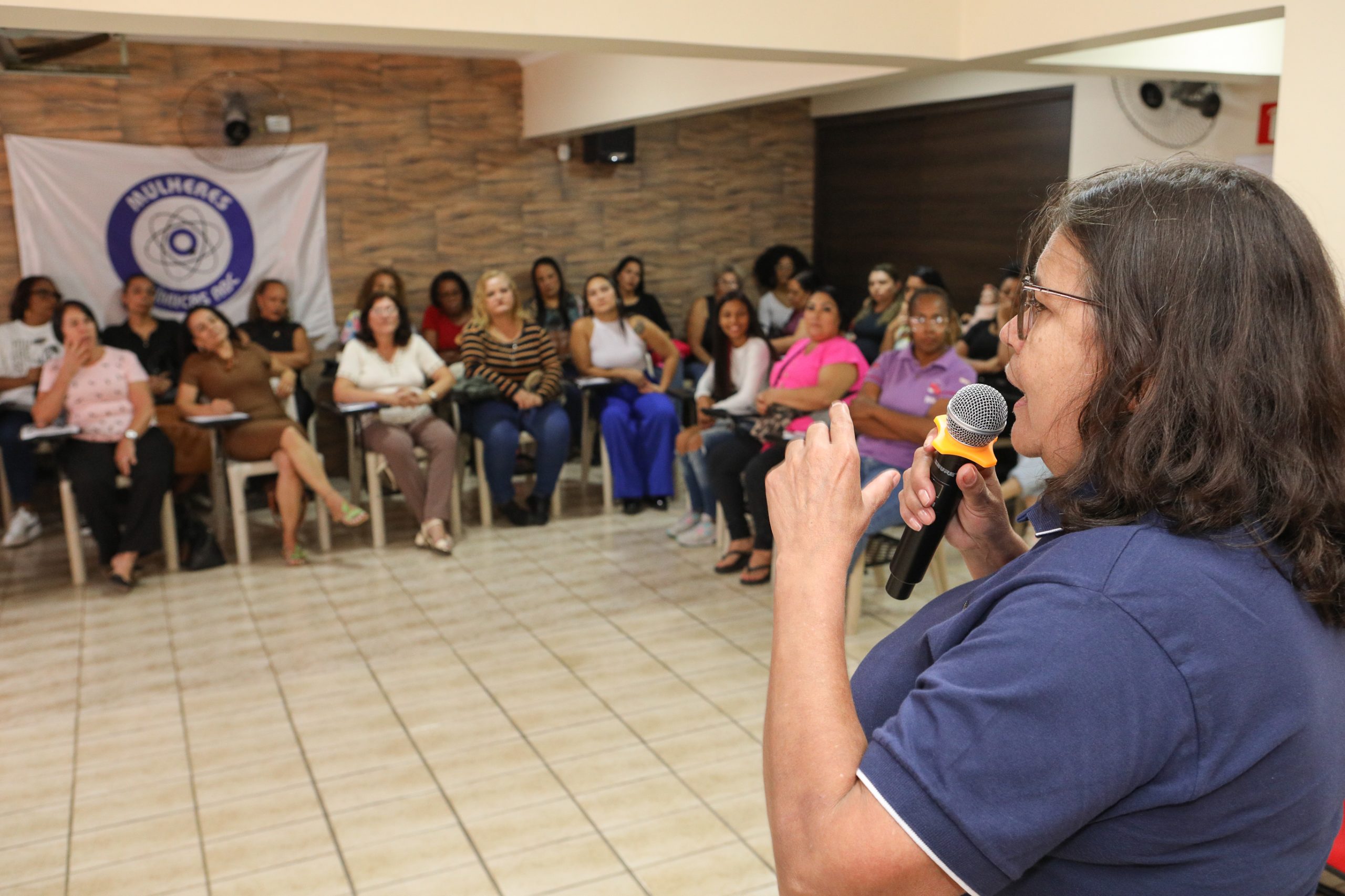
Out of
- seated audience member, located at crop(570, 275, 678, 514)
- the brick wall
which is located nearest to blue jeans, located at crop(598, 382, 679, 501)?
seated audience member, located at crop(570, 275, 678, 514)

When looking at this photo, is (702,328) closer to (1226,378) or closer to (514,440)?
(514,440)

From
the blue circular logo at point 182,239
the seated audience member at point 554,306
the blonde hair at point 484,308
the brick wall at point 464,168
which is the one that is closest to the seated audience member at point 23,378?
the brick wall at point 464,168

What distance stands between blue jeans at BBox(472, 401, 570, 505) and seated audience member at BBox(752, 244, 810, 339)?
2.42m

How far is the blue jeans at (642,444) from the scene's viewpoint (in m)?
5.55

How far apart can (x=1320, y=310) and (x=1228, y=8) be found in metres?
2.24

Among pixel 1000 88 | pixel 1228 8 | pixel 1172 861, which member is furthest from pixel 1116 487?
pixel 1000 88

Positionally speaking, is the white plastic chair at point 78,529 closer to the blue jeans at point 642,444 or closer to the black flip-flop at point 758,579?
the blue jeans at point 642,444

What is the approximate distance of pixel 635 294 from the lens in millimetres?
6957

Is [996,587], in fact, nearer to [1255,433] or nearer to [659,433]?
[1255,433]

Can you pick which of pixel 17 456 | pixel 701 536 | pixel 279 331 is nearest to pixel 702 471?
pixel 701 536

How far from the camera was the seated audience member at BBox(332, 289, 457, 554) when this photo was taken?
5.05m

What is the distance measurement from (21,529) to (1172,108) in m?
6.07

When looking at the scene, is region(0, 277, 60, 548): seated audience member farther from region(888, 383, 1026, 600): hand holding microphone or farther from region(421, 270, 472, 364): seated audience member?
region(888, 383, 1026, 600): hand holding microphone

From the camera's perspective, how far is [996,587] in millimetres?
781
